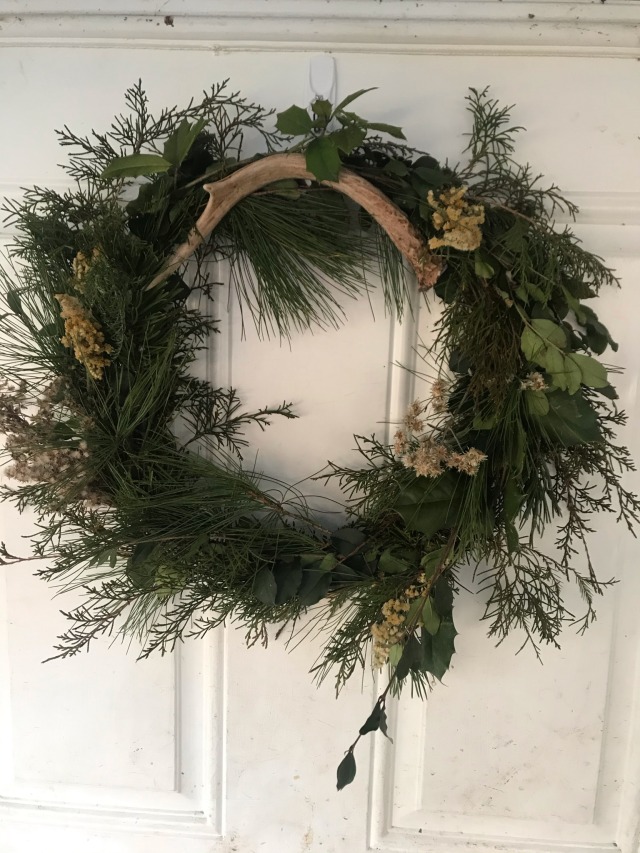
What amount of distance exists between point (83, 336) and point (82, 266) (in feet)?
0.28

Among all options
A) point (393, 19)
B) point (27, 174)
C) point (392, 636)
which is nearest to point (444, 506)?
point (392, 636)

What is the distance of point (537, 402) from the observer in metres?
0.66

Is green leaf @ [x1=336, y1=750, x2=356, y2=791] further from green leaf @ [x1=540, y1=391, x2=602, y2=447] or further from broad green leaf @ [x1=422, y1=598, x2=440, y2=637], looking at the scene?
green leaf @ [x1=540, y1=391, x2=602, y2=447]

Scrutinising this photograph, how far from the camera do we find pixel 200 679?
0.88 meters

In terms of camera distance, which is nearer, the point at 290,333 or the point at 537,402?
the point at 537,402

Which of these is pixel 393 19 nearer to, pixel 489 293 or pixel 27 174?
pixel 489 293

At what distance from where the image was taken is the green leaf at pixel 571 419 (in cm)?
65

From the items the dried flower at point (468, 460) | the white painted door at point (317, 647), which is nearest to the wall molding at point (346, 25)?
the white painted door at point (317, 647)

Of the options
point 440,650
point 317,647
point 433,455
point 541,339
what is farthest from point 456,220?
point 317,647

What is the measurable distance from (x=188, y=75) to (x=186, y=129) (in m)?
0.17

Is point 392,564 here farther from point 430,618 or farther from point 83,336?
point 83,336

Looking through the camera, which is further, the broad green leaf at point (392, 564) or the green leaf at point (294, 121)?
the broad green leaf at point (392, 564)

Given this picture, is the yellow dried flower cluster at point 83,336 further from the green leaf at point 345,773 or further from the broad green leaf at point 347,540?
the green leaf at point 345,773

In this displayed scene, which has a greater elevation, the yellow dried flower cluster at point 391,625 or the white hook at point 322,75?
the white hook at point 322,75
